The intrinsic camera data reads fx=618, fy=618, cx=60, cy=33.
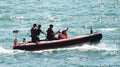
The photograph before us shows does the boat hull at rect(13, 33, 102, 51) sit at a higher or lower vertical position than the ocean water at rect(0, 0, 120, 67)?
higher

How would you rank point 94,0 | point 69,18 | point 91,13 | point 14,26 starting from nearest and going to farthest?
1. point 14,26
2. point 69,18
3. point 91,13
4. point 94,0

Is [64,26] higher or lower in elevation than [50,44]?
lower

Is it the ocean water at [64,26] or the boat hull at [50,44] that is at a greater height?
the boat hull at [50,44]

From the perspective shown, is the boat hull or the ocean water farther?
the boat hull

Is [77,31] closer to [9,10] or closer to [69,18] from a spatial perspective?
[69,18]

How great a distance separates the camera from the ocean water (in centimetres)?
3450

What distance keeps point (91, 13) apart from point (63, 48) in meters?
22.4

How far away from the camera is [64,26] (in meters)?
50.4

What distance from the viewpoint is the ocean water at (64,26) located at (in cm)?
3450

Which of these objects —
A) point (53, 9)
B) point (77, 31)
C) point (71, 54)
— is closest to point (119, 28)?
point (77, 31)

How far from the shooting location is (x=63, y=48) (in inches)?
1487

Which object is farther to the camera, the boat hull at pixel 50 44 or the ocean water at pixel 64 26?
the boat hull at pixel 50 44

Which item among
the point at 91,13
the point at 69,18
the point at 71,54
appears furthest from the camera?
the point at 91,13

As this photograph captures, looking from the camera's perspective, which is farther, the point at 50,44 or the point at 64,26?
the point at 64,26
